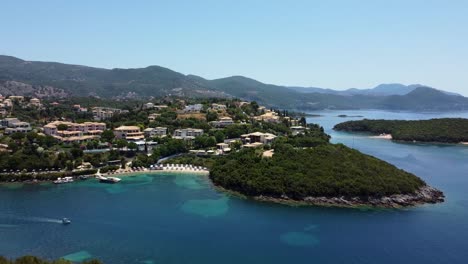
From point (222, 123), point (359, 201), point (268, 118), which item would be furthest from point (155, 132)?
point (359, 201)

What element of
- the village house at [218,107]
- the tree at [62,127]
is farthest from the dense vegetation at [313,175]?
the village house at [218,107]

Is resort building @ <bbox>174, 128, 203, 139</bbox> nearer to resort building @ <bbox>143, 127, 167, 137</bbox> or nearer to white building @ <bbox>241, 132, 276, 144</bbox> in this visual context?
resort building @ <bbox>143, 127, 167, 137</bbox>

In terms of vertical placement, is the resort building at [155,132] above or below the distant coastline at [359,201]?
above

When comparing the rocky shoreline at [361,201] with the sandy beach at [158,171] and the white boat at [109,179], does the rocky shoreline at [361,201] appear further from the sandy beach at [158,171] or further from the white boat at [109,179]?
the white boat at [109,179]

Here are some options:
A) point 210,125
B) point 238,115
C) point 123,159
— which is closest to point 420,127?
point 238,115

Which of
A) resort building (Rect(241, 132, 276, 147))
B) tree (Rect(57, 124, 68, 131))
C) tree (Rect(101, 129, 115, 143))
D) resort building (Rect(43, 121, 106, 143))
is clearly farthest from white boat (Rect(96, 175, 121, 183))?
tree (Rect(57, 124, 68, 131))

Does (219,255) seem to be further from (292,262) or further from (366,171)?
(366,171)
